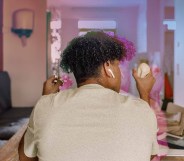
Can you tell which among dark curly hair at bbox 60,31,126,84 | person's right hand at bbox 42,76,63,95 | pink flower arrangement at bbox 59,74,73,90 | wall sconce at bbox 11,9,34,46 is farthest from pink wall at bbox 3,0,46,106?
dark curly hair at bbox 60,31,126,84

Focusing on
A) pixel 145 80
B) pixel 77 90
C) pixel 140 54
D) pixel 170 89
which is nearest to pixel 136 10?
pixel 140 54

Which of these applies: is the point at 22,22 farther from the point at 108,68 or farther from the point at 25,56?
the point at 108,68

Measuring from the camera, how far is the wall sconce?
2.39 m

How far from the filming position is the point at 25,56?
246 cm

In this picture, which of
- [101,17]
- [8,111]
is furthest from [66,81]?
[8,111]

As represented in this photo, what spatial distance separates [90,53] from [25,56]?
1.96 metres

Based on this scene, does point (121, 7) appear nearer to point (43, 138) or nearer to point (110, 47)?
point (110, 47)

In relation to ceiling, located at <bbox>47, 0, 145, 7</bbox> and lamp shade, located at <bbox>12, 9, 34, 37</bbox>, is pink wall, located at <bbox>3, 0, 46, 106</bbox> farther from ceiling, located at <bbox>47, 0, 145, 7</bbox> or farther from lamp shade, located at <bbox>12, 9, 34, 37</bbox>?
ceiling, located at <bbox>47, 0, 145, 7</bbox>

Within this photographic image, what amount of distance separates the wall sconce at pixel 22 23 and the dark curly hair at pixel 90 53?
6.13 ft

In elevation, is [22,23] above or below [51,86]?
above

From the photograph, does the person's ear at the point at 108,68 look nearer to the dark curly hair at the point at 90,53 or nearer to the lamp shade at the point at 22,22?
the dark curly hair at the point at 90,53

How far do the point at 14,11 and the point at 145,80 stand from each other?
1963 mm

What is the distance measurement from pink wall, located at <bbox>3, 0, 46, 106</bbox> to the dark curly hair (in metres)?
1.85

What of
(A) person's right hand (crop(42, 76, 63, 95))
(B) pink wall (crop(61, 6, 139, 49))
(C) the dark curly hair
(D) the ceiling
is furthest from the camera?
(D) the ceiling
